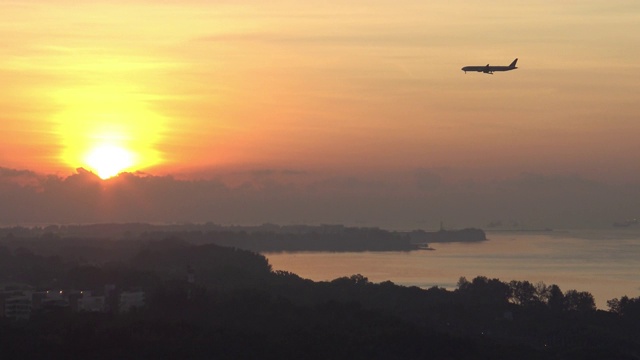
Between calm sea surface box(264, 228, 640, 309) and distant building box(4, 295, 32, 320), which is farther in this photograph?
calm sea surface box(264, 228, 640, 309)

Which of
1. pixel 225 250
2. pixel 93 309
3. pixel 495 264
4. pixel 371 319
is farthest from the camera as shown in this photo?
pixel 495 264

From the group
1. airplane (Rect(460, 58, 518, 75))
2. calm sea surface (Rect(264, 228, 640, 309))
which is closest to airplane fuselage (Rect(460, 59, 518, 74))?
airplane (Rect(460, 58, 518, 75))


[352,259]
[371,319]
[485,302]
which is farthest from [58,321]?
[352,259]

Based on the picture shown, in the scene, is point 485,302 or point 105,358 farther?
point 485,302

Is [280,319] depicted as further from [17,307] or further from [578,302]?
[578,302]

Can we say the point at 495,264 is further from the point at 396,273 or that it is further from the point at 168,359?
the point at 168,359

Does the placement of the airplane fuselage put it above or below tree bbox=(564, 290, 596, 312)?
above

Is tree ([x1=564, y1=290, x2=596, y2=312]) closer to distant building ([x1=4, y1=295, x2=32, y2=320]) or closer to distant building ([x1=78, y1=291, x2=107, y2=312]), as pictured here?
distant building ([x1=78, y1=291, x2=107, y2=312])

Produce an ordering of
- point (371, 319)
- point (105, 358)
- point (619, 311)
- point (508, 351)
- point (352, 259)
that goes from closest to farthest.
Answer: point (105, 358), point (508, 351), point (371, 319), point (619, 311), point (352, 259)
